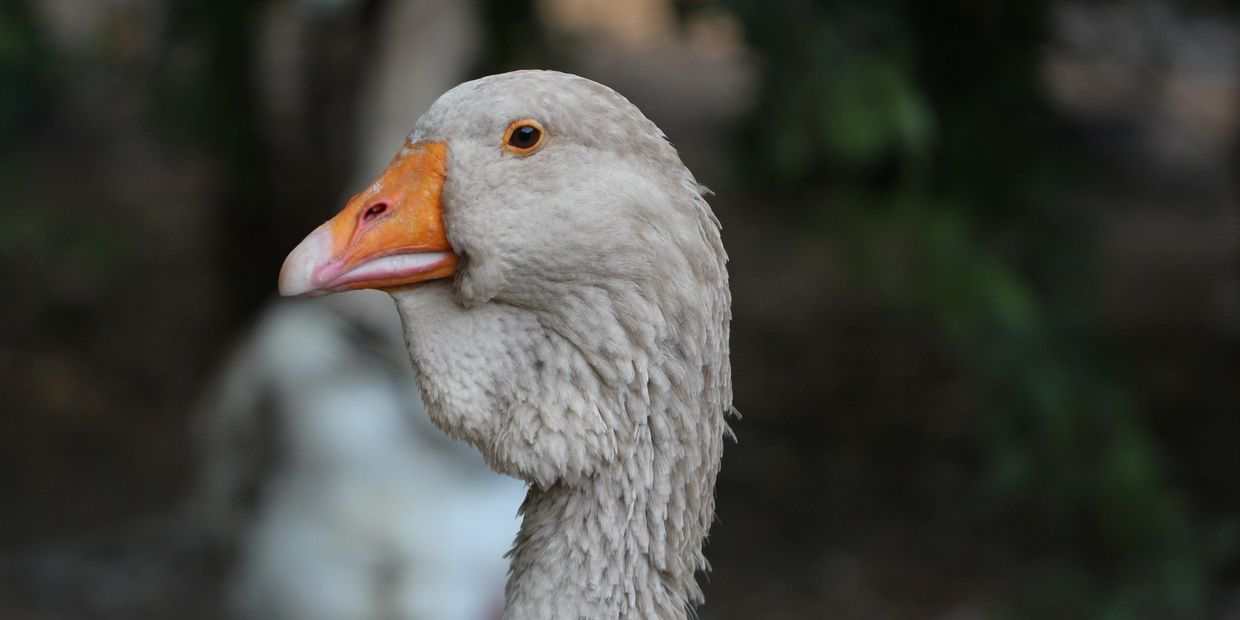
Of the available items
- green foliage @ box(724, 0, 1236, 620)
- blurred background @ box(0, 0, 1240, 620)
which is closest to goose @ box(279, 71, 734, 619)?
blurred background @ box(0, 0, 1240, 620)

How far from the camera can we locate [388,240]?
1.62 metres

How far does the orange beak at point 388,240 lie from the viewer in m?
1.61

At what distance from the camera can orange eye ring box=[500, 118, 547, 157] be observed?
160 centimetres

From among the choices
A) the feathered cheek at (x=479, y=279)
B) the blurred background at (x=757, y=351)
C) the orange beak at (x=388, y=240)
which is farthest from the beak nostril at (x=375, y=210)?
the blurred background at (x=757, y=351)

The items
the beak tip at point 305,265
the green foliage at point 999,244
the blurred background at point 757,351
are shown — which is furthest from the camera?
the green foliage at point 999,244

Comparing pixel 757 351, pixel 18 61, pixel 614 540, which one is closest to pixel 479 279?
pixel 614 540

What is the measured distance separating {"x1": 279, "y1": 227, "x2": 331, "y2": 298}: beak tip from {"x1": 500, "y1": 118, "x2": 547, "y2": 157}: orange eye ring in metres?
0.25

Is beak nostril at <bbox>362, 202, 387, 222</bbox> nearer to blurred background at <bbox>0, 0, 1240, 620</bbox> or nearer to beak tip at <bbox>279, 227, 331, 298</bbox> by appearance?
beak tip at <bbox>279, 227, 331, 298</bbox>

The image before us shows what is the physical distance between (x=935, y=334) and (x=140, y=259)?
517cm

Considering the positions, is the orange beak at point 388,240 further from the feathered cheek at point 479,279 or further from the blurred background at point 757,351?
the blurred background at point 757,351

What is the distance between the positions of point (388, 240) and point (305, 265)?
101 mm

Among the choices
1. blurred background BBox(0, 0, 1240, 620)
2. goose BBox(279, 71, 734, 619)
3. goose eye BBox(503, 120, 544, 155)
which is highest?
goose eye BBox(503, 120, 544, 155)

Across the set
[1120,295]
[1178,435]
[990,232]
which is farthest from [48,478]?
[1120,295]

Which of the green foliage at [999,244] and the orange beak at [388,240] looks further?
the green foliage at [999,244]
